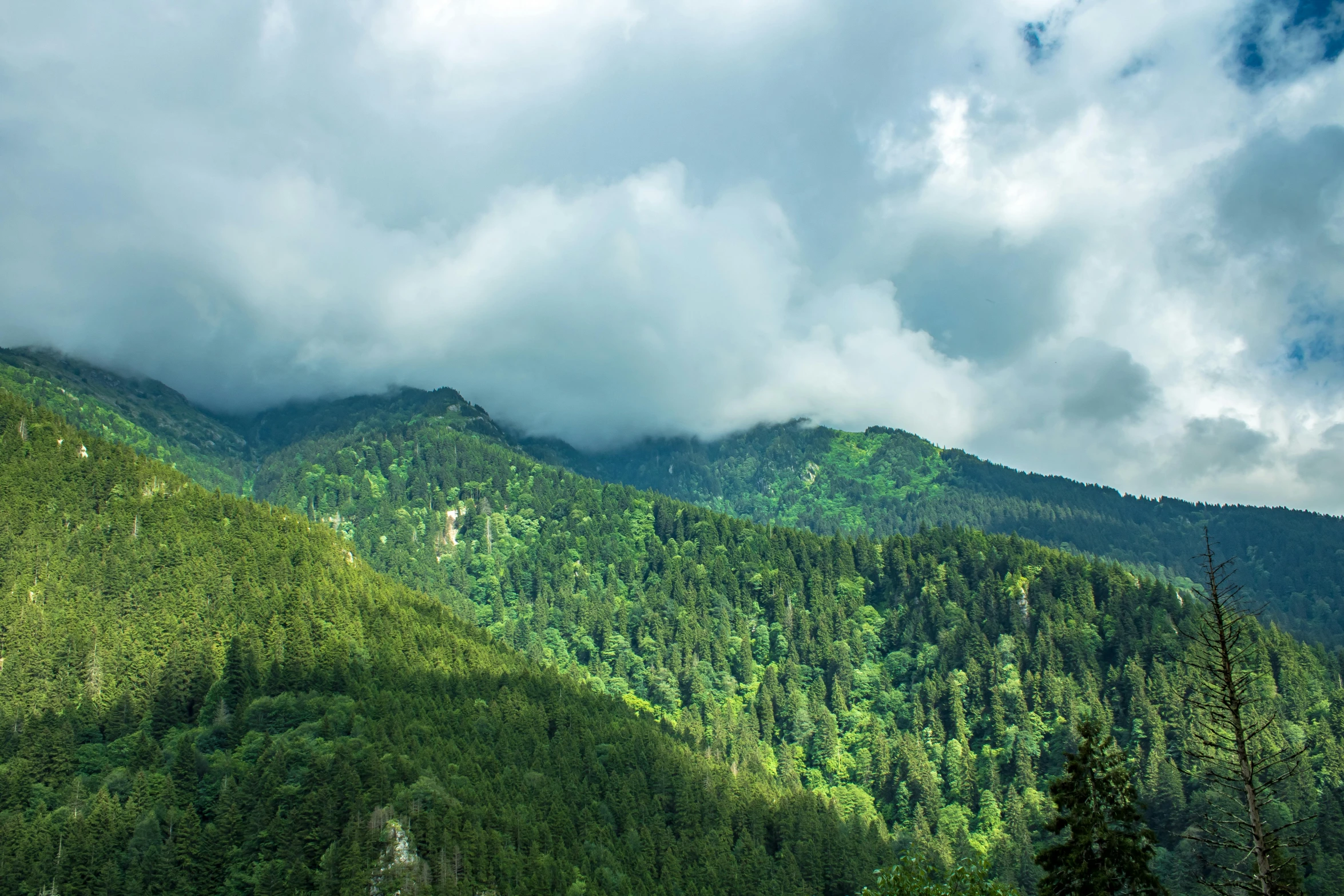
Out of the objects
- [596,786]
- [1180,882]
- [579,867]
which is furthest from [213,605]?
[1180,882]

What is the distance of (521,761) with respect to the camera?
514 feet

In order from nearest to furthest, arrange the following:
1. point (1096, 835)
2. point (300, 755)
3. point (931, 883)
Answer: point (931, 883) < point (1096, 835) < point (300, 755)

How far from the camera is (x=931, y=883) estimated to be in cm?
5481

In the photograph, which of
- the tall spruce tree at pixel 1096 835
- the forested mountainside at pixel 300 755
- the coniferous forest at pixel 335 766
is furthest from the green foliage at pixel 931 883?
the forested mountainside at pixel 300 755

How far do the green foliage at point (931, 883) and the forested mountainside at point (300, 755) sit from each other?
3038 inches

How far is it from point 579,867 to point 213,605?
93.1 meters

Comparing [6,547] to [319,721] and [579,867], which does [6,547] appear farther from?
[579,867]

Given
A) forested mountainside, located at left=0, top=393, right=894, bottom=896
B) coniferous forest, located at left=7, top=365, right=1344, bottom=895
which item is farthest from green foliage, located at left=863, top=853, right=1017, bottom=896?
forested mountainside, located at left=0, top=393, right=894, bottom=896

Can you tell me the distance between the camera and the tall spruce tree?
60.3 meters

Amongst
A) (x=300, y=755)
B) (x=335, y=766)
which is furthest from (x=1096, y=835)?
(x=300, y=755)

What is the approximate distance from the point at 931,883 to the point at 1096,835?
14.0m

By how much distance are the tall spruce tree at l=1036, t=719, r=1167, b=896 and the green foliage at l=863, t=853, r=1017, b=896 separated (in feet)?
24.3

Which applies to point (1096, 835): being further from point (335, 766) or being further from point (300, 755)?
point (300, 755)

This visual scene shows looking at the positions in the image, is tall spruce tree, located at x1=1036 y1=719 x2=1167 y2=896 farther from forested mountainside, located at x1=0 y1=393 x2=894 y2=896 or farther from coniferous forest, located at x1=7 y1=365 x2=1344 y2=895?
forested mountainside, located at x1=0 y1=393 x2=894 y2=896
